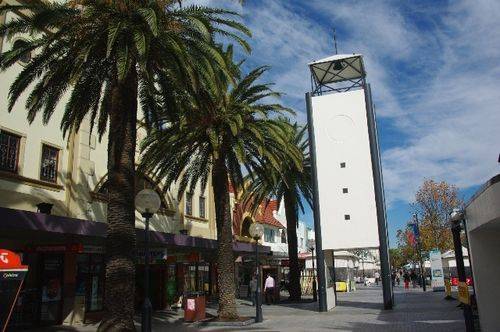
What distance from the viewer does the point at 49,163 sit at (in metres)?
20.1

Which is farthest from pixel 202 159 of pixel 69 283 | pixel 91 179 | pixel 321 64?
pixel 321 64

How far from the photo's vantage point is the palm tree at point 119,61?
13602 mm

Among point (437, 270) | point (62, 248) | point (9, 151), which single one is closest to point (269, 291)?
point (437, 270)

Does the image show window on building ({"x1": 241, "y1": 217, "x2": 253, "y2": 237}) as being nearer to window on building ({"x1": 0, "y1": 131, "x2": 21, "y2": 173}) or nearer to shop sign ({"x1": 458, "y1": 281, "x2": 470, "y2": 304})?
window on building ({"x1": 0, "y1": 131, "x2": 21, "y2": 173})

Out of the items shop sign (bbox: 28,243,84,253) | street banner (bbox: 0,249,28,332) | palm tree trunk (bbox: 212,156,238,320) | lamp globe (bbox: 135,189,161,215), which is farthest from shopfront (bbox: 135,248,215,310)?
street banner (bbox: 0,249,28,332)

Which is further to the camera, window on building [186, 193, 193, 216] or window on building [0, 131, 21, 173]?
window on building [186, 193, 193, 216]

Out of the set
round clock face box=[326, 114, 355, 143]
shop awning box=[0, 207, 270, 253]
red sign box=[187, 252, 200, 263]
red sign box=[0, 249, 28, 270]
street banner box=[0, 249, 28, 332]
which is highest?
round clock face box=[326, 114, 355, 143]

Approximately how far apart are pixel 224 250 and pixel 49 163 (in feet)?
25.9

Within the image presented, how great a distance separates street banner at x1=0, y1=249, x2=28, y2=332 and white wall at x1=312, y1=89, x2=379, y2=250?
1836 cm

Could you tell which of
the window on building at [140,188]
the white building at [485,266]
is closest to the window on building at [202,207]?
the window on building at [140,188]

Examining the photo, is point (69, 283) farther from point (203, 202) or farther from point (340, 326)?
point (203, 202)

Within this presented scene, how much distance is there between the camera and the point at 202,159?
21.8 metres

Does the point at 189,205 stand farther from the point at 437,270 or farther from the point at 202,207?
the point at 437,270

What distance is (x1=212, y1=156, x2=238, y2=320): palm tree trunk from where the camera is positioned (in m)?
19.9
